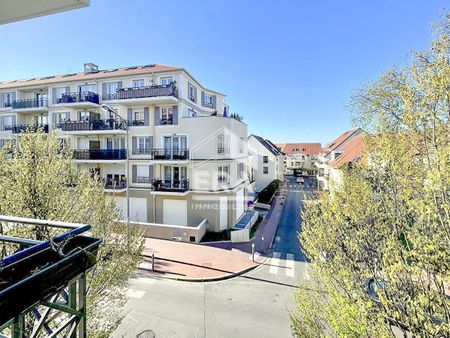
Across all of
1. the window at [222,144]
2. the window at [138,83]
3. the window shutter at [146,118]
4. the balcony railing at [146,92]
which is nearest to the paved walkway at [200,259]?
the window at [222,144]

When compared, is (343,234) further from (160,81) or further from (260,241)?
(160,81)

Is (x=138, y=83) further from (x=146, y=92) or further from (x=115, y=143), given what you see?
(x=115, y=143)

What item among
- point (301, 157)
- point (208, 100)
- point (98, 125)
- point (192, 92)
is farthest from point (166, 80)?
point (301, 157)

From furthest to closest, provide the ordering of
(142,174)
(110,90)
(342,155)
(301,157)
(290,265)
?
1. (301,157)
2. (342,155)
3. (110,90)
4. (142,174)
5. (290,265)

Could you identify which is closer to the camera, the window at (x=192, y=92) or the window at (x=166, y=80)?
the window at (x=166, y=80)

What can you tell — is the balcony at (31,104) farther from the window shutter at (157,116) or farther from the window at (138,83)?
the window shutter at (157,116)

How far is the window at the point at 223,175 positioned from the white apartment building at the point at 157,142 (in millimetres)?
85

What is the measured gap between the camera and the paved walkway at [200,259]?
1289 centimetres

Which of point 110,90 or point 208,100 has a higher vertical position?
point 208,100

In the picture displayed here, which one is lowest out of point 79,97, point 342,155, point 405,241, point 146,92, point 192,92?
point 405,241

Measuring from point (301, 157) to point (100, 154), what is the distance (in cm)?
6755

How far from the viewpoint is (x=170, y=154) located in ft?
64.5

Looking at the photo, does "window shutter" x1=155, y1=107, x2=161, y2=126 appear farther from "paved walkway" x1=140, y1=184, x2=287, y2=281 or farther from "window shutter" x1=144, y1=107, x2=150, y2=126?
"paved walkway" x1=140, y1=184, x2=287, y2=281

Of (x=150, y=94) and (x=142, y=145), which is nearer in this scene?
(x=150, y=94)
